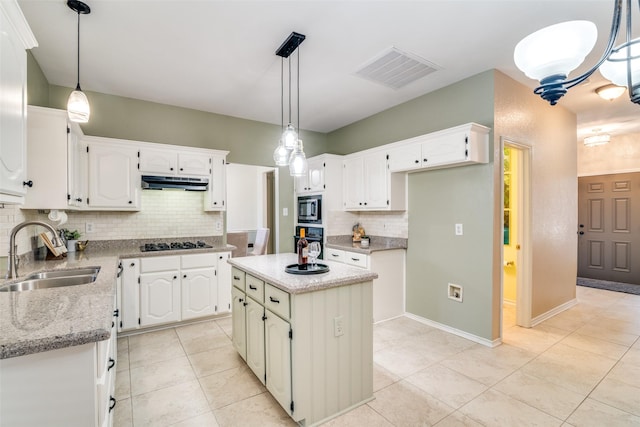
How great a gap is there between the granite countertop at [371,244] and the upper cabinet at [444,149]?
95cm

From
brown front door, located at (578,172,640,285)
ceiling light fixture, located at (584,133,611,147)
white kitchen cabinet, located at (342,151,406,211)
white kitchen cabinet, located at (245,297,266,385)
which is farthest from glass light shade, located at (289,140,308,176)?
brown front door, located at (578,172,640,285)

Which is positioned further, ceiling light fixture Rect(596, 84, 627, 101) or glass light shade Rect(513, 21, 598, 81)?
ceiling light fixture Rect(596, 84, 627, 101)

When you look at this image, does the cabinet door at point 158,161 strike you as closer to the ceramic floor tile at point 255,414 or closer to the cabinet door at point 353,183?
the cabinet door at point 353,183

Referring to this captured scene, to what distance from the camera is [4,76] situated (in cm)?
132

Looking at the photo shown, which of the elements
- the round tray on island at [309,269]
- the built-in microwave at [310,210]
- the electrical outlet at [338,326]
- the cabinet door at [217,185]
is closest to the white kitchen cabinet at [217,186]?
the cabinet door at [217,185]

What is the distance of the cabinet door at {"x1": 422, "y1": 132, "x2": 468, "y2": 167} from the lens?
2.95 metres

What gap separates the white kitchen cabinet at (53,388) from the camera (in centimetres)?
102

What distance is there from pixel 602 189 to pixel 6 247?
8316 millimetres

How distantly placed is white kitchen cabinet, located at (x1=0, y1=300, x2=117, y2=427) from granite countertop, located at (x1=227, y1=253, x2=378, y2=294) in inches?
38.3

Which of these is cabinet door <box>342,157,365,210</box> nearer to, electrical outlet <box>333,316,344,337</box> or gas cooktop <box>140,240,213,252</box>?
gas cooktop <box>140,240,213,252</box>

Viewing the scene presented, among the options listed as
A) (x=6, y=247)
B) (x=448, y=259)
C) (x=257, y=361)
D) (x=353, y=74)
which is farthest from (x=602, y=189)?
(x=6, y=247)

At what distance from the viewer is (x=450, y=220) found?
337 cm

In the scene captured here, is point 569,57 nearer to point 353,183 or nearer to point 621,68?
point 621,68

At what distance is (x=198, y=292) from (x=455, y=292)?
291 centimetres
